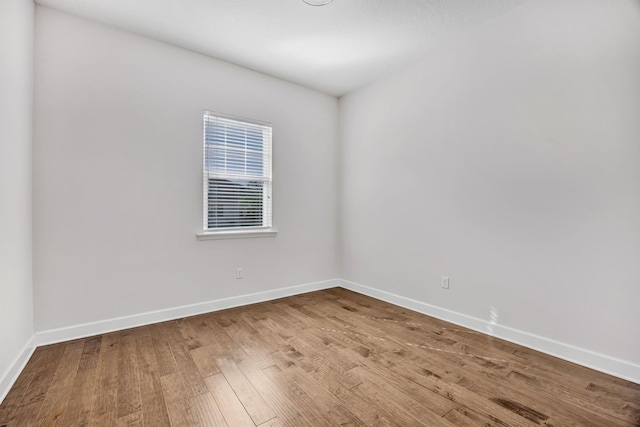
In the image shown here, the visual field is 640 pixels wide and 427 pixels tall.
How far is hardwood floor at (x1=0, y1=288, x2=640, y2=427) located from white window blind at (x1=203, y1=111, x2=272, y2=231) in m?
1.22

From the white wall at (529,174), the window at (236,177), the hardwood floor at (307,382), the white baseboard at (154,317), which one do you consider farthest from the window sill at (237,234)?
the white wall at (529,174)

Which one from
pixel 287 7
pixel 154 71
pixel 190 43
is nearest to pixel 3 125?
pixel 154 71

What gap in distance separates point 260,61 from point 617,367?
4014mm

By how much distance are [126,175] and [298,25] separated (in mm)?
2080

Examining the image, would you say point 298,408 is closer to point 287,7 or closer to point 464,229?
point 464,229

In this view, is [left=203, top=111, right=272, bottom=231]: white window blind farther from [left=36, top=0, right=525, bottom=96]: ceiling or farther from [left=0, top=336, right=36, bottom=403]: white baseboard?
[left=0, top=336, right=36, bottom=403]: white baseboard

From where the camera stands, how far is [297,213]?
3.88 m

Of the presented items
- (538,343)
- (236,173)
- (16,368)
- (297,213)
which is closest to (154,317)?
(16,368)

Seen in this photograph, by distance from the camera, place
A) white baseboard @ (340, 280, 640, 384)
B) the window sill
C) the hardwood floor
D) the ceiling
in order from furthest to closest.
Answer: the window sill
the ceiling
white baseboard @ (340, 280, 640, 384)
the hardwood floor

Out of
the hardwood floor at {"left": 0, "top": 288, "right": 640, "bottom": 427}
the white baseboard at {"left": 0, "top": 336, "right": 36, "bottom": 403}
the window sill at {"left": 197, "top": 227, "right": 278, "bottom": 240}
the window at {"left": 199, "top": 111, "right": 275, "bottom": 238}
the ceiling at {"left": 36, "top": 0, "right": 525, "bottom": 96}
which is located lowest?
the hardwood floor at {"left": 0, "top": 288, "right": 640, "bottom": 427}

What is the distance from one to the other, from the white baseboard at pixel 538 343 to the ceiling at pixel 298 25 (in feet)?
8.77

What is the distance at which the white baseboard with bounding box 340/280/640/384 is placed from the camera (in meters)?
1.95

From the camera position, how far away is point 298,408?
5.32ft

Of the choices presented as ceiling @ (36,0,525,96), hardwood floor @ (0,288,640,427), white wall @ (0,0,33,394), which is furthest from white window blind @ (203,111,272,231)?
white wall @ (0,0,33,394)
